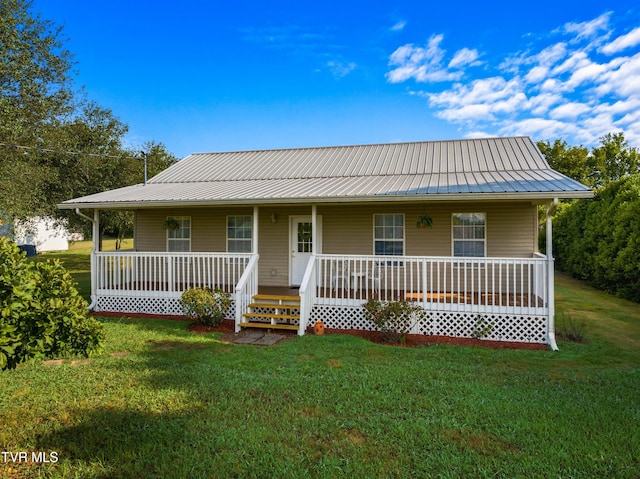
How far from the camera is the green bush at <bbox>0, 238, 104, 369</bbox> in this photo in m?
2.83

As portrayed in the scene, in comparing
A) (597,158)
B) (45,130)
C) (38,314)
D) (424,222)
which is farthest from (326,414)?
(597,158)

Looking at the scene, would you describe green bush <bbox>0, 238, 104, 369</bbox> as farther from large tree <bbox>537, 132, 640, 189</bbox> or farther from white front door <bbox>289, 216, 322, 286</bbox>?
large tree <bbox>537, 132, 640, 189</bbox>

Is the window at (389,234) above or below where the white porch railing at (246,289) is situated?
above

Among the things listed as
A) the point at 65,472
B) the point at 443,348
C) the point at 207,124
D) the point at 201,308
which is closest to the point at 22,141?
the point at 201,308

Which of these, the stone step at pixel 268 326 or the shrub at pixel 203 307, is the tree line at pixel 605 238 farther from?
the shrub at pixel 203 307

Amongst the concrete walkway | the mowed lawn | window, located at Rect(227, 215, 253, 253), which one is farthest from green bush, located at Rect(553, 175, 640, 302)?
window, located at Rect(227, 215, 253, 253)

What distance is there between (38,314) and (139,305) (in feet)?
22.9

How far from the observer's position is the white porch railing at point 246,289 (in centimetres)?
807

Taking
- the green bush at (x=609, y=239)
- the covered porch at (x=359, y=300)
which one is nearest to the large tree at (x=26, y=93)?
the covered porch at (x=359, y=300)

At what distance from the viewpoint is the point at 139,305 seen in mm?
9672

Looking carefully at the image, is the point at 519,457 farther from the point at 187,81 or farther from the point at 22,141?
the point at 187,81

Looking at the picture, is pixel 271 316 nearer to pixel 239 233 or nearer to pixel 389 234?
pixel 239 233

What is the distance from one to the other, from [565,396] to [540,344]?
3.03 meters

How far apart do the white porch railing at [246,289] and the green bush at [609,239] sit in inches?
438
